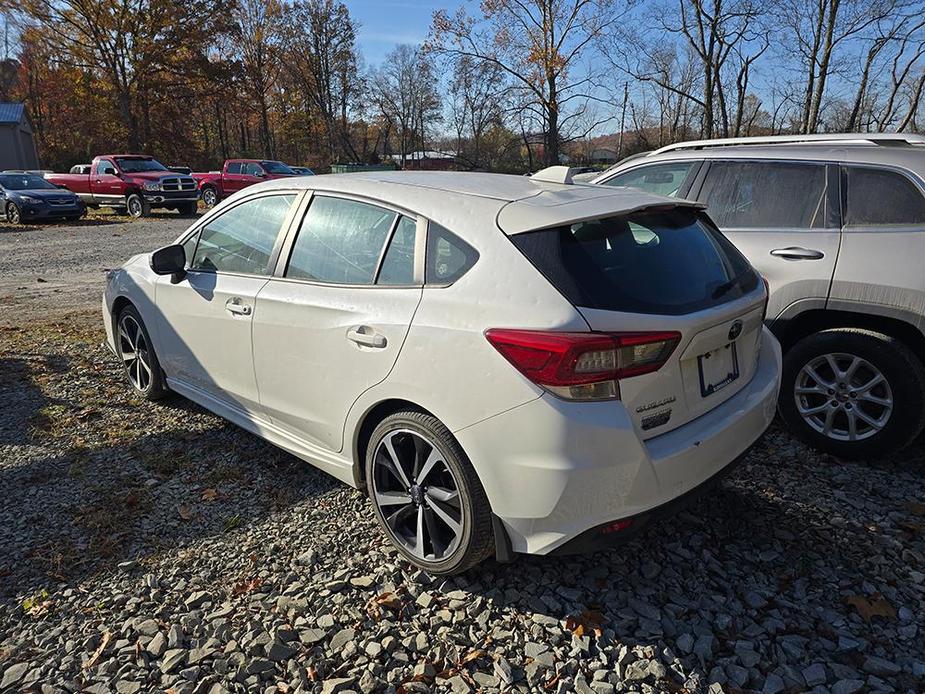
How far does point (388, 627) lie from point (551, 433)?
1064 millimetres

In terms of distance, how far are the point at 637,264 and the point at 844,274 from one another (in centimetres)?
194

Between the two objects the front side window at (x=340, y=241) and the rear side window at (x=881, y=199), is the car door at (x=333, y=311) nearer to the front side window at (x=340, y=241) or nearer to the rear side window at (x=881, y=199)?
the front side window at (x=340, y=241)

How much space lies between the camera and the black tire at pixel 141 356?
4.59 m

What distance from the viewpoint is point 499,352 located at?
2342 mm

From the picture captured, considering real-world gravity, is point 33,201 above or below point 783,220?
below

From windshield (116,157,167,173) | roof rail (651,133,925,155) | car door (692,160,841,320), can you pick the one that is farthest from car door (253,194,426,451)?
windshield (116,157,167,173)

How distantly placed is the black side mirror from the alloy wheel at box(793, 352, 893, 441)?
12.9 ft

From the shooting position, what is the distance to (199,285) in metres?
3.92

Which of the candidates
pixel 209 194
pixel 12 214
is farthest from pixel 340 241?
pixel 209 194

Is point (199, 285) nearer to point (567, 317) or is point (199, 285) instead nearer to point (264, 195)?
point (264, 195)

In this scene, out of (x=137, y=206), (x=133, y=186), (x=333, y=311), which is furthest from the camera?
(x=137, y=206)

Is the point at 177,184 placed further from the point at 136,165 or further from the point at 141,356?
the point at 141,356

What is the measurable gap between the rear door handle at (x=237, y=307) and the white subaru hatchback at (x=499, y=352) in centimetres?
2

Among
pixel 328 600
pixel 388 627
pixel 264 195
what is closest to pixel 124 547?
pixel 328 600
